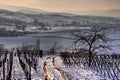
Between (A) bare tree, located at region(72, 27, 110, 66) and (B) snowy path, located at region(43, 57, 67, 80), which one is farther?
(A) bare tree, located at region(72, 27, 110, 66)

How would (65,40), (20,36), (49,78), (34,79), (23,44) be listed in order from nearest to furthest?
(34,79), (49,78), (23,44), (65,40), (20,36)

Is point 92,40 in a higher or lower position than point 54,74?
higher

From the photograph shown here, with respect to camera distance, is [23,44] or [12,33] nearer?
[23,44]

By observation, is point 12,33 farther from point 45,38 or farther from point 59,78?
point 59,78

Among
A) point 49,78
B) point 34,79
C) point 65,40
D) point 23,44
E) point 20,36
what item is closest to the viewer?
point 34,79

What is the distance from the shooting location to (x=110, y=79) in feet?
103

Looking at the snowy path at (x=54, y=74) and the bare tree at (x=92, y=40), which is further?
the bare tree at (x=92, y=40)

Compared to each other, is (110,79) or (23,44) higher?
(110,79)

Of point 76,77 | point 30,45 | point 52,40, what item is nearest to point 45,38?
point 52,40

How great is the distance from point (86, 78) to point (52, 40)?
134306 mm

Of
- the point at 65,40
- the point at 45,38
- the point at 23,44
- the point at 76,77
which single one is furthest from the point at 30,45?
the point at 76,77

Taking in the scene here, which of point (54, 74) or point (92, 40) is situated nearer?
point (54, 74)

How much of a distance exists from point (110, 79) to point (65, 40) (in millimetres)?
128045

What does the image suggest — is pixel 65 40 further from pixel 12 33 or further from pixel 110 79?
pixel 110 79
